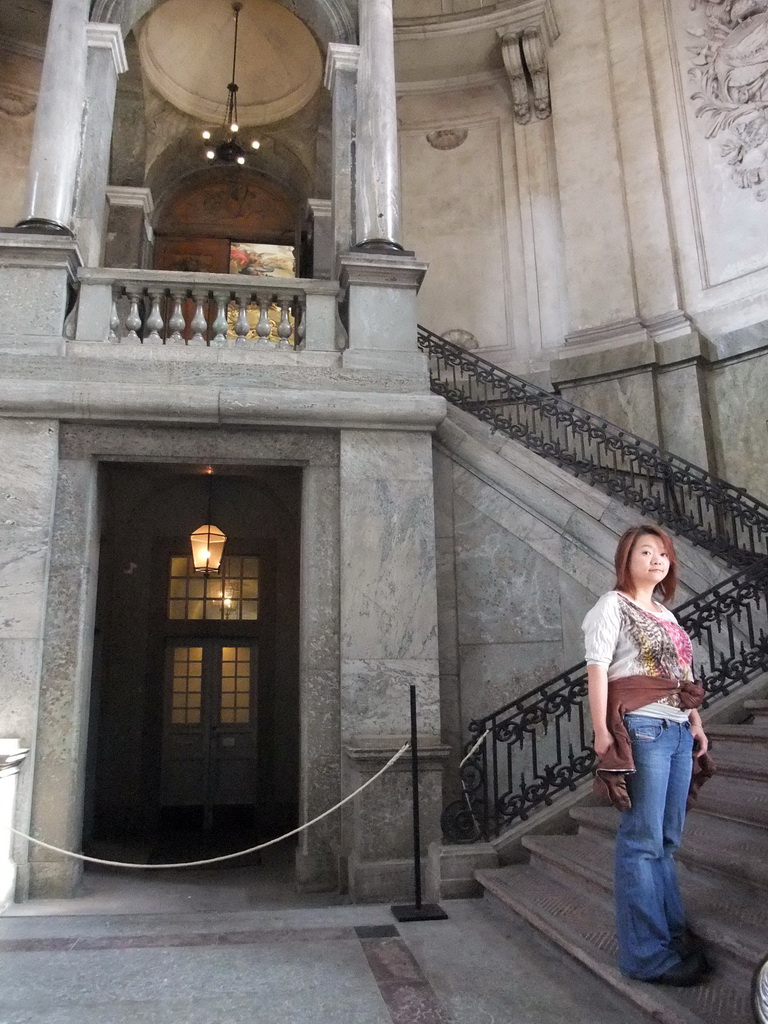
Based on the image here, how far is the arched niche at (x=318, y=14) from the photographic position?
29.3ft

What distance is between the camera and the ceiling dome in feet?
40.6

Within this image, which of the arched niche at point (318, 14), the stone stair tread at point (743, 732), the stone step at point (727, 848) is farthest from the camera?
the arched niche at point (318, 14)

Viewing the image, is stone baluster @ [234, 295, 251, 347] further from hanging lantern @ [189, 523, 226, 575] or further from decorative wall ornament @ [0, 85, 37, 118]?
decorative wall ornament @ [0, 85, 37, 118]

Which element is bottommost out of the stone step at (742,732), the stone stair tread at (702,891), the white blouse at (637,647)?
the stone stair tread at (702,891)

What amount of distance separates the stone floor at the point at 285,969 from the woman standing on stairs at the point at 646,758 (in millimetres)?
333

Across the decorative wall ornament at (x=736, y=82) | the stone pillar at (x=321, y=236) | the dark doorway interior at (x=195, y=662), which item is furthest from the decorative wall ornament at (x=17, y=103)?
the decorative wall ornament at (x=736, y=82)

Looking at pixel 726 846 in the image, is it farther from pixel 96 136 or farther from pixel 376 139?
pixel 96 136

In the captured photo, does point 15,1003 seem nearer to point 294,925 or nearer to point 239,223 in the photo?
point 294,925

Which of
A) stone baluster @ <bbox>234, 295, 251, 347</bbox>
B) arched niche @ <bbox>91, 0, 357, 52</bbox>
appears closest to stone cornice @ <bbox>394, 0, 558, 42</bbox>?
arched niche @ <bbox>91, 0, 357, 52</bbox>

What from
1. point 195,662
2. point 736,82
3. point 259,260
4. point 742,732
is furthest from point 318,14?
point 742,732

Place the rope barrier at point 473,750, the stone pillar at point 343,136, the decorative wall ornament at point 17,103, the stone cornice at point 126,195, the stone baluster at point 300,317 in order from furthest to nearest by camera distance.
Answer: the decorative wall ornament at point 17,103
the stone cornice at point 126,195
the stone pillar at point 343,136
the stone baluster at point 300,317
the rope barrier at point 473,750

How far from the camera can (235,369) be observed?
24.0 feet

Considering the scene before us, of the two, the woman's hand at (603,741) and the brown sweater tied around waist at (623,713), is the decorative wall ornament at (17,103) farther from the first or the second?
the woman's hand at (603,741)

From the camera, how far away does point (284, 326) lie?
7.69 m
